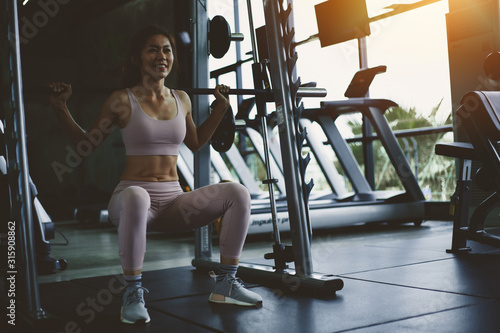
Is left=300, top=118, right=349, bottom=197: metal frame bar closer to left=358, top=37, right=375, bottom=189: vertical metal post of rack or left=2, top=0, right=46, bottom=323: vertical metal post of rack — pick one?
left=358, top=37, right=375, bottom=189: vertical metal post of rack

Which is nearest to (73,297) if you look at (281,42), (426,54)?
(281,42)

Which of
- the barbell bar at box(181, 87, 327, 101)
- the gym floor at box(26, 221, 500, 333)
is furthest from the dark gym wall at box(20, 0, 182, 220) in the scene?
the barbell bar at box(181, 87, 327, 101)

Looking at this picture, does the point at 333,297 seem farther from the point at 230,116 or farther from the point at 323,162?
the point at 323,162

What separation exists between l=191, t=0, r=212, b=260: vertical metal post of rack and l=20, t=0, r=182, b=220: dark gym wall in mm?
6971

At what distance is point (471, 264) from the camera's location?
2.66 m

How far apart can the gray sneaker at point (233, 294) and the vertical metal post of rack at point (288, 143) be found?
33 centimetres

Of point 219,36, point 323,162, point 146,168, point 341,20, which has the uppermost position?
point 341,20

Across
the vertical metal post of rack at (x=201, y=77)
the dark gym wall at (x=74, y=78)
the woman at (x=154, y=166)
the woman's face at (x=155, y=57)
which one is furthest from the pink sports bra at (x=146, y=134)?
the dark gym wall at (x=74, y=78)

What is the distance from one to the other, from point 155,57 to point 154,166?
0.40 meters

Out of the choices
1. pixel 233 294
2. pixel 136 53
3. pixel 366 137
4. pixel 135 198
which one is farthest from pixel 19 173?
pixel 366 137

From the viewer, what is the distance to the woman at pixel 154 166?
181 centimetres

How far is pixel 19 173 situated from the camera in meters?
1.72

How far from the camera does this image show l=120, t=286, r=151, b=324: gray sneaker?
1.77 metres

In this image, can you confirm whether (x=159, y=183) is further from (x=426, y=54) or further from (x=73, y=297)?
(x=426, y=54)
